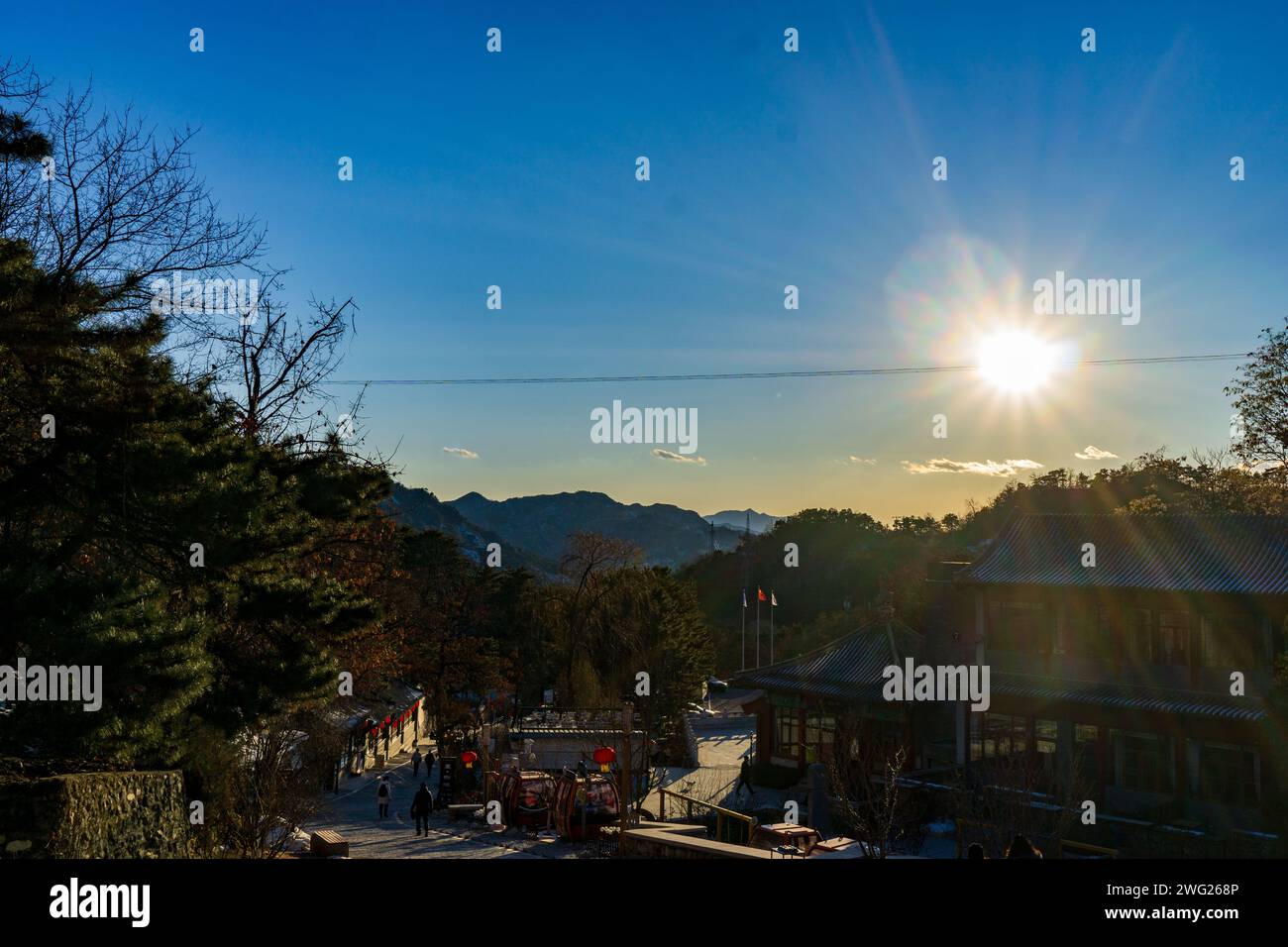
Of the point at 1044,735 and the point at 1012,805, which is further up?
the point at 1012,805

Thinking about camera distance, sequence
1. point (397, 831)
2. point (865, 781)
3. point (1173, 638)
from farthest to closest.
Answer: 1. point (1173, 638)
2. point (397, 831)
3. point (865, 781)

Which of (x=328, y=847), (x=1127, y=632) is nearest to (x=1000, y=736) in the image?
(x=1127, y=632)

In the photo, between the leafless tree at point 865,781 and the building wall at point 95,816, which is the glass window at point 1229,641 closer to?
the leafless tree at point 865,781

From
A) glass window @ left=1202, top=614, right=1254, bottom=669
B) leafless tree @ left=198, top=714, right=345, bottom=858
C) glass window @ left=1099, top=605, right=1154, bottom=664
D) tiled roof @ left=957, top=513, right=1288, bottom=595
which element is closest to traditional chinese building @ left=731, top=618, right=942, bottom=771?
tiled roof @ left=957, top=513, right=1288, bottom=595

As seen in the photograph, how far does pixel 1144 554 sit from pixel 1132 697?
449 cm

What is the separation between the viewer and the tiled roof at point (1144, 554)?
25719 millimetres

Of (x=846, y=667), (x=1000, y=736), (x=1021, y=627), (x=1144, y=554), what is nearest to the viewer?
(x=1144, y=554)

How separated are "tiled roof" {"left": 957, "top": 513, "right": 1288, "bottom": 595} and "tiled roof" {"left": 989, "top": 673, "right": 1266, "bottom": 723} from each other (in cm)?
273

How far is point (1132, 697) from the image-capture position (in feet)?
85.4

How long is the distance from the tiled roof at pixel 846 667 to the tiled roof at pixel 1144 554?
156 inches

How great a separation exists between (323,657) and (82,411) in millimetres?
5653

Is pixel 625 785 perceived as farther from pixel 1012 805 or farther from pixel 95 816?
pixel 95 816

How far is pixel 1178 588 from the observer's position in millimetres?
25922
